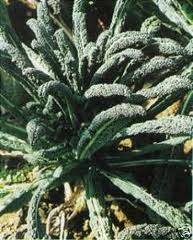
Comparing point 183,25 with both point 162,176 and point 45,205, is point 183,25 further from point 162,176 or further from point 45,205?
point 45,205

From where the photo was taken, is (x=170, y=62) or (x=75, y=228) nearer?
(x=170, y=62)

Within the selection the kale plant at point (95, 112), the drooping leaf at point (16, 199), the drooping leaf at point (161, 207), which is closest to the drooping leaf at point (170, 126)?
the kale plant at point (95, 112)

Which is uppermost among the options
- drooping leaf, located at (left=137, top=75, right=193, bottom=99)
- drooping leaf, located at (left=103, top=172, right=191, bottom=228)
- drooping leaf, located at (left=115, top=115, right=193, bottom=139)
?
drooping leaf, located at (left=137, top=75, right=193, bottom=99)

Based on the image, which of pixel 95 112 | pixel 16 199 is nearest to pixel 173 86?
pixel 95 112

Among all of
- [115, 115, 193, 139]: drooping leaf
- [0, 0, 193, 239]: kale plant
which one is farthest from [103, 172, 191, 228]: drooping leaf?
[115, 115, 193, 139]: drooping leaf

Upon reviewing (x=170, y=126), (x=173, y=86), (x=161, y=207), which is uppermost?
(x=173, y=86)

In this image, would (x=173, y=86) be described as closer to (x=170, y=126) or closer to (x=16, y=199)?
(x=170, y=126)

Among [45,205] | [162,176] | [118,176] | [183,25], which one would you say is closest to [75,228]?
[45,205]

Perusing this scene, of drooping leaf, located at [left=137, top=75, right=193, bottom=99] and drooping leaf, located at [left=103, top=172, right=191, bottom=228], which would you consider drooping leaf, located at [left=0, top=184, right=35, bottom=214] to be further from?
drooping leaf, located at [left=137, top=75, right=193, bottom=99]
